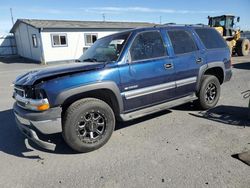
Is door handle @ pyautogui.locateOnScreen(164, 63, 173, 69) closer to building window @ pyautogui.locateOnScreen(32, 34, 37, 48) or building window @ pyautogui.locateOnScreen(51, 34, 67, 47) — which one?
building window @ pyautogui.locateOnScreen(51, 34, 67, 47)

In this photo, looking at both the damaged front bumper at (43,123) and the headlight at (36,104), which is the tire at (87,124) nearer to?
the damaged front bumper at (43,123)

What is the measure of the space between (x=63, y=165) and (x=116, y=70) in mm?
1701

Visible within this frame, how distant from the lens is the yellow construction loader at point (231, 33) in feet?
62.4

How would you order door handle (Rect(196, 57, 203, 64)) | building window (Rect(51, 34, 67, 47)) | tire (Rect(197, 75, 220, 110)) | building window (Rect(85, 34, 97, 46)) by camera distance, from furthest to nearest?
building window (Rect(85, 34, 97, 46)), building window (Rect(51, 34, 67, 47)), tire (Rect(197, 75, 220, 110)), door handle (Rect(196, 57, 203, 64))

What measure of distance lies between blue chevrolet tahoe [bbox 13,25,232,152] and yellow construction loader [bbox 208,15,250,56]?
1520 cm

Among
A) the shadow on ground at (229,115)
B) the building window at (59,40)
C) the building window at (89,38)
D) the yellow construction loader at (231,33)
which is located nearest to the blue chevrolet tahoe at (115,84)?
the shadow on ground at (229,115)

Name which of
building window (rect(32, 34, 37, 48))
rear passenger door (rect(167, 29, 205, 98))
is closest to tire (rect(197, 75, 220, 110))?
rear passenger door (rect(167, 29, 205, 98))

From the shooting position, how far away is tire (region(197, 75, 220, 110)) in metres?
5.46

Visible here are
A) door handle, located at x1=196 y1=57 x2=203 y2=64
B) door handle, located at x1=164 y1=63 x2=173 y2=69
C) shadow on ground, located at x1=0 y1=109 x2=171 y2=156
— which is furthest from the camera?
door handle, located at x1=196 y1=57 x2=203 y2=64

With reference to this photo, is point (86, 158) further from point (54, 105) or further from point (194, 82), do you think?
point (194, 82)

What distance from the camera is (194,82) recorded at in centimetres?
522

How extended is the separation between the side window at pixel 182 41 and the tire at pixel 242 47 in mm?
15950

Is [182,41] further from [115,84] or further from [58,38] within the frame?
[58,38]

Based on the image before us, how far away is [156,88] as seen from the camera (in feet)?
14.9
